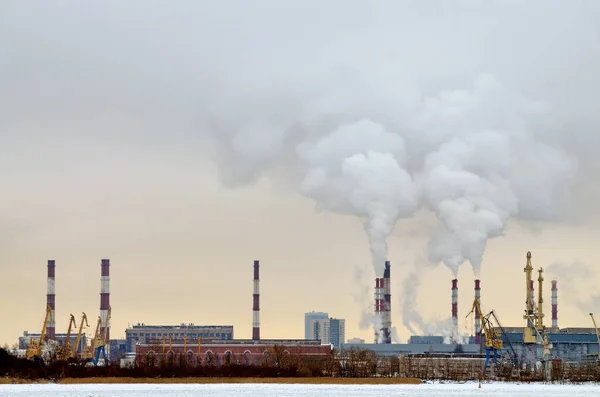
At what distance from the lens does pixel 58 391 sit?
61906 mm

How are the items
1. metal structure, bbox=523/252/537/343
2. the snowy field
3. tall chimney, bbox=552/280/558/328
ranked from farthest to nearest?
1. tall chimney, bbox=552/280/558/328
2. metal structure, bbox=523/252/537/343
3. the snowy field

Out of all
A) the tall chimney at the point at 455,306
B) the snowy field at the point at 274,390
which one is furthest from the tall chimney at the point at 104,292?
the snowy field at the point at 274,390

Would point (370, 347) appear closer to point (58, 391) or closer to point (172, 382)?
point (172, 382)

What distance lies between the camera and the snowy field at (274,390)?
6075 cm

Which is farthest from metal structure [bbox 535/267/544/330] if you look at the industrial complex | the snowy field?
the snowy field

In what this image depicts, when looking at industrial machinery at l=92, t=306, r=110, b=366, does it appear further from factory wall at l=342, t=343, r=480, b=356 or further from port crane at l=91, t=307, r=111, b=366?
factory wall at l=342, t=343, r=480, b=356

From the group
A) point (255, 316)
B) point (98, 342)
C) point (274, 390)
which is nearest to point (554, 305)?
point (255, 316)

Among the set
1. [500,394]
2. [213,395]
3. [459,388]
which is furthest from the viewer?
[459,388]

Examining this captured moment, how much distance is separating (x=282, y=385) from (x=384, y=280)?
64860 millimetres

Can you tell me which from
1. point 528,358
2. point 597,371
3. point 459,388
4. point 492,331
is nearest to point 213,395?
point 459,388

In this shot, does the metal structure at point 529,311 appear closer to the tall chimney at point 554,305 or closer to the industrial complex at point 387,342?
the industrial complex at point 387,342

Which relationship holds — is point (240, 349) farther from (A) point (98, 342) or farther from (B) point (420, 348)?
(B) point (420, 348)

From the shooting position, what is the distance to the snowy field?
199 feet

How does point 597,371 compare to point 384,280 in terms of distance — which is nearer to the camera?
point 597,371
